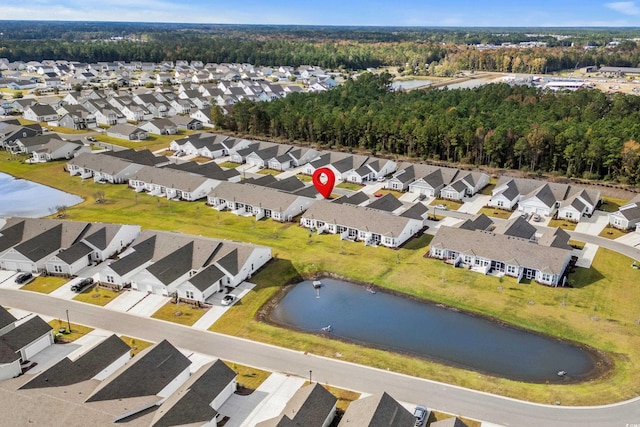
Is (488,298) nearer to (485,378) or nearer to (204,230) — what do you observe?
(485,378)

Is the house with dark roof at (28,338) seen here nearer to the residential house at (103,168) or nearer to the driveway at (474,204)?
the residential house at (103,168)

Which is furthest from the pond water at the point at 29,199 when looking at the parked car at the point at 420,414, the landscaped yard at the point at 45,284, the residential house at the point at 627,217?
the residential house at the point at 627,217

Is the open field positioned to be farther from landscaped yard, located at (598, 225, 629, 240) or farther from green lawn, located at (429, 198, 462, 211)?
green lawn, located at (429, 198, 462, 211)

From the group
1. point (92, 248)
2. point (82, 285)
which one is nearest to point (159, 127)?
point (92, 248)

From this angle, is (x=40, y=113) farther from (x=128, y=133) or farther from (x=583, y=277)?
(x=583, y=277)

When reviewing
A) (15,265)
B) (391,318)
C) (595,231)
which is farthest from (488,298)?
(15,265)
